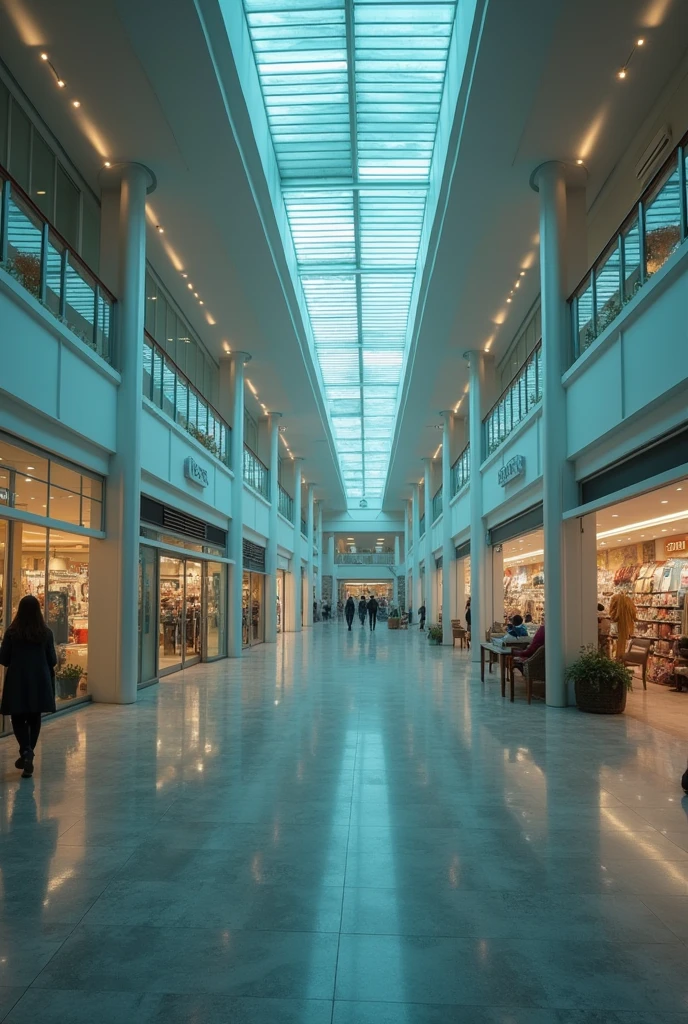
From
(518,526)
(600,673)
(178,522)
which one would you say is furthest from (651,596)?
(178,522)

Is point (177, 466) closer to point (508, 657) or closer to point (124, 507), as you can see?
point (124, 507)

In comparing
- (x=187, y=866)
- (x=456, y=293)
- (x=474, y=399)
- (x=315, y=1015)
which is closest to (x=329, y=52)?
(x=456, y=293)

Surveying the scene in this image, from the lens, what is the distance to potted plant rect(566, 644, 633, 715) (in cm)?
988

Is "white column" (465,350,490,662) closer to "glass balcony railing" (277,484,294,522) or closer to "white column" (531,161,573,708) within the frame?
"white column" (531,161,573,708)

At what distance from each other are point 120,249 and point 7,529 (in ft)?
16.3

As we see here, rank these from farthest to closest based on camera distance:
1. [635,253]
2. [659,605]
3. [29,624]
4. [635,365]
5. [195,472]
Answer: [195,472], [659,605], [635,253], [635,365], [29,624]

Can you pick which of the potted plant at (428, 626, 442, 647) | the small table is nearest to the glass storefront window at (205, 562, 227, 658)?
the small table

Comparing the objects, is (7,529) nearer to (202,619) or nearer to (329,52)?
(329,52)

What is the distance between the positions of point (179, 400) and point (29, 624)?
853 centimetres

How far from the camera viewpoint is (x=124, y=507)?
436 inches

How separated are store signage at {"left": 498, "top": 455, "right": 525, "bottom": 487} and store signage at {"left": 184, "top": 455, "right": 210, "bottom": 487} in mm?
5970

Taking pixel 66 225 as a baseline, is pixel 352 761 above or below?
below

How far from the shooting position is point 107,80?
30.6 ft

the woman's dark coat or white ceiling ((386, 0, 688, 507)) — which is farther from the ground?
white ceiling ((386, 0, 688, 507))
